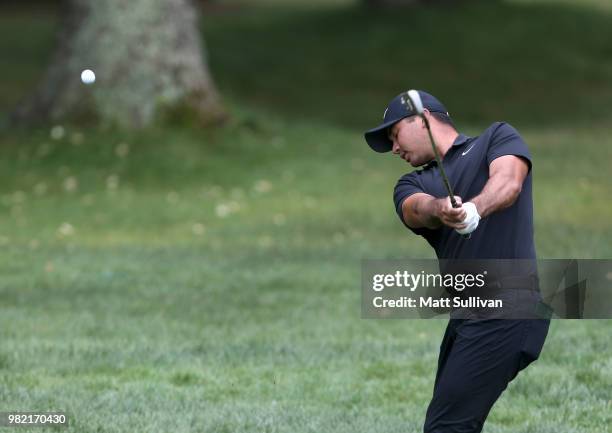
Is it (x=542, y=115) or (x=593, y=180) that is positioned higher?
(x=542, y=115)

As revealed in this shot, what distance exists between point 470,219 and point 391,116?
2.20 feet

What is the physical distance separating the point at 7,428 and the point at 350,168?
35.4ft

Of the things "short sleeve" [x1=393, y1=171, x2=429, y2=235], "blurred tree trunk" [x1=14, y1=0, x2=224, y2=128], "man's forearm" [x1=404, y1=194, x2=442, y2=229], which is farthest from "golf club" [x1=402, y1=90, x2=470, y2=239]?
"blurred tree trunk" [x1=14, y1=0, x2=224, y2=128]

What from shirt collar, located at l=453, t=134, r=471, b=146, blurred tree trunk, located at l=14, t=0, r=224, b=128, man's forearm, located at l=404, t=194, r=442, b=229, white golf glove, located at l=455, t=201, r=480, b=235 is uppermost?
blurred tree trunk, located at l=14, t=0, r=224, b=128

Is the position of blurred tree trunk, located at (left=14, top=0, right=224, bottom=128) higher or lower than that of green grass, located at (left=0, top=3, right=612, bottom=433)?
higher

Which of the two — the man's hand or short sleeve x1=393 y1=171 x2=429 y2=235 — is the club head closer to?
the man's hand

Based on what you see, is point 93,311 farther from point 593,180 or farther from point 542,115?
point 542,115

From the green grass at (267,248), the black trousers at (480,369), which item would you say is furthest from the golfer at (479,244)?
the green grass at (267,248)

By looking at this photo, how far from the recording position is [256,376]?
805 cm

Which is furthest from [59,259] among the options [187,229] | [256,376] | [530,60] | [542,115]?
[530,60]

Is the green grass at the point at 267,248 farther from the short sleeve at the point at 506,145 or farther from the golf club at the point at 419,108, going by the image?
the golf club at the point at 419,108

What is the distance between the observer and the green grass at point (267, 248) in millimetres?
7516

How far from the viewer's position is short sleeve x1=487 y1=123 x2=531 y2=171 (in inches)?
196

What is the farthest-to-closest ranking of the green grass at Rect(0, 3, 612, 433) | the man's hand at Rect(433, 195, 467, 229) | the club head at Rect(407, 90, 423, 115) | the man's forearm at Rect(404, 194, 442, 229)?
the green grass at Rect(0, 3, 612, 433)
the man's forearm at Rect(404, 194, 442, 229)
the man's hand at Rect(433, 195, 467, 229)
the club head at Rect(407, 90, 423, 115)
